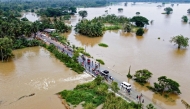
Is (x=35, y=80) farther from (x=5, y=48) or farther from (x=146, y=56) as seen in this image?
(x=146, y=56)

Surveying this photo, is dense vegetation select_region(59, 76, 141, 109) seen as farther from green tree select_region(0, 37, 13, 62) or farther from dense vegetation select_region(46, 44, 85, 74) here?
green tree select_region(0, 37, 13, 62)

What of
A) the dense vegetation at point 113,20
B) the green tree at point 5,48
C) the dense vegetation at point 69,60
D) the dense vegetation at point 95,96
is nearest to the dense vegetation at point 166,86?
the dense vegetation at point 95,96

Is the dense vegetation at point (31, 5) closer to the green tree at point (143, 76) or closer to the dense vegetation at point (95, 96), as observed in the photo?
the dense vegetation at point (95, 96)

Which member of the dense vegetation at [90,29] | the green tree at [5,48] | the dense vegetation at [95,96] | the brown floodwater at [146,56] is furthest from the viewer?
the dense vegetation at [90,29]

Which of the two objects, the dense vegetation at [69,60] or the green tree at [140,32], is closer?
the dense vegetation at [69,60]

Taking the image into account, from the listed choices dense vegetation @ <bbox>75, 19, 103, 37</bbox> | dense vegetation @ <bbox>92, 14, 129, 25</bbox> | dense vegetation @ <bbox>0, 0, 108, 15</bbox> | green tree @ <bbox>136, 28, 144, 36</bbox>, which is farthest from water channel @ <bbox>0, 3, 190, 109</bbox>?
dense vegetation @ <bbox>0, 0, 108, 15</bbox>

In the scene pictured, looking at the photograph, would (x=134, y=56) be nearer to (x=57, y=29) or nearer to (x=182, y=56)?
(x=182, y=56)

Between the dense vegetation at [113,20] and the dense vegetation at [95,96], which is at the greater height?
the dense vegetation at [113,20]

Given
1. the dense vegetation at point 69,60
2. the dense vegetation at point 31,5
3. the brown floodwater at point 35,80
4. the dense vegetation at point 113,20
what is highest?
the dense vegetation at point 31,5
